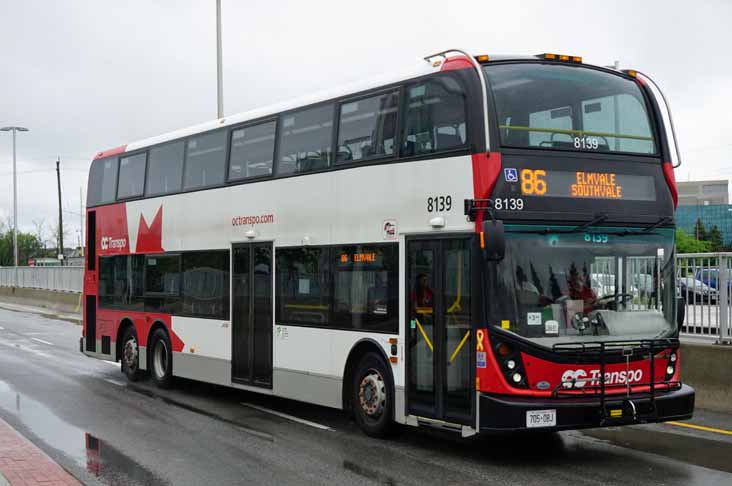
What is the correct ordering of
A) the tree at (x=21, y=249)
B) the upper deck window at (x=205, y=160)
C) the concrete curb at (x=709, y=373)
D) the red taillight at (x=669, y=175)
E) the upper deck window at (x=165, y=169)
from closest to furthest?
the red taillight at (x=669, y=175) → the concrete curb at (x=709, y=373) → the upper deck window at (x=205, y=160) → the upper deck window at (x=165, y=169) → the tree at (x=21, y=249)

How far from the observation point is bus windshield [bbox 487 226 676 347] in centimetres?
913

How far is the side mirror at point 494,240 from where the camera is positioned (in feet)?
29.0

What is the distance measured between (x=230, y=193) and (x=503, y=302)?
19.9ft

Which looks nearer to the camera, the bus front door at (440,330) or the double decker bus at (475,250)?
the double decker bus at (475,250)

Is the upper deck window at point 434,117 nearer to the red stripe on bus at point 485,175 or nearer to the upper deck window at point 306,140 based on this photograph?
the red stripe on bus at point 485,175

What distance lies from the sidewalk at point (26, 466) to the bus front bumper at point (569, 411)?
Result: 3.88 m

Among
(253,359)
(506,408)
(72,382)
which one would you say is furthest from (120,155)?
(506,408)

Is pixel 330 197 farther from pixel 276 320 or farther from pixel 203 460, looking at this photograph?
pixel 203 460

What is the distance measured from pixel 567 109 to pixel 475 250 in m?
1.82

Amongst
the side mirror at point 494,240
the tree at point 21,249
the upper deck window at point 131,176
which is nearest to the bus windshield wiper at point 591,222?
the side mirror at point 494,240

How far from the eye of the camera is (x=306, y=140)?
12.2 m

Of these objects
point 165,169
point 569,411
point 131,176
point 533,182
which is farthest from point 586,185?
point 131,176

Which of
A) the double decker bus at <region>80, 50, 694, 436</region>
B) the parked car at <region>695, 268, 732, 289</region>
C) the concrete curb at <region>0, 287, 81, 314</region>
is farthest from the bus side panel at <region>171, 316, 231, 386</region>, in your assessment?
the concrete curb at <region>0, 287, 81, 314</region>

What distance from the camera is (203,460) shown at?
381 inches
